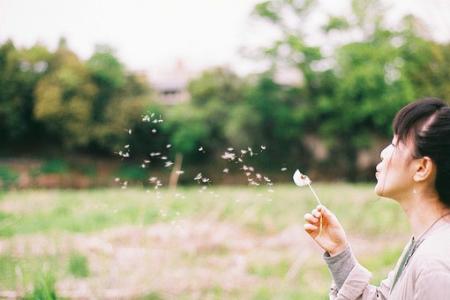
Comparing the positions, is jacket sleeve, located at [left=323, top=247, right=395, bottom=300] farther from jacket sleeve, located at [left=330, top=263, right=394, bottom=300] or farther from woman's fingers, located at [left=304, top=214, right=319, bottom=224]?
woman's fingers, located at [left=304, top=214, right=319, bottom=224]

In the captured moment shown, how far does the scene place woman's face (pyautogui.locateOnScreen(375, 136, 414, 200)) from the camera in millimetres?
1548

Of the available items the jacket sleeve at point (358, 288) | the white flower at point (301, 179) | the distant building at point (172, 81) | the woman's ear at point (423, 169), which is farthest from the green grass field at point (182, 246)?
the distant building at point (172, 81)

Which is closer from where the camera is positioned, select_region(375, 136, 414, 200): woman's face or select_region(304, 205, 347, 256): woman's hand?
select_region(375, 136, 414, 200): woman's face

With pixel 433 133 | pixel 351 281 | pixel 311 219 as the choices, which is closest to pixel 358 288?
pixel 351 281

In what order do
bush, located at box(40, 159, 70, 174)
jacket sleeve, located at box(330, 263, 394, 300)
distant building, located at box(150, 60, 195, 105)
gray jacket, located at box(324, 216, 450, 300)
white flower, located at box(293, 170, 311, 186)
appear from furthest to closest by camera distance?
1. distant building, located at box(150, 60, 195, 105)
2. bush, located at box(40, 159, 70, 174)
3. white flower, located at box(293, 170, 311, 186)
4. jacket sleeve, located at box(330, 263, 394, 300)
5. gray jacket, located at box(324, 216, 450, 300)

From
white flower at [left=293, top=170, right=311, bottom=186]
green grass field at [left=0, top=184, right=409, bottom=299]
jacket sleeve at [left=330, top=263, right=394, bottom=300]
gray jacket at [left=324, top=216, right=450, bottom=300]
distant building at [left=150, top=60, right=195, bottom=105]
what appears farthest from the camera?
distant building at [left=150, top=60, right=195, bottom=105]

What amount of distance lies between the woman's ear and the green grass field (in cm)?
77

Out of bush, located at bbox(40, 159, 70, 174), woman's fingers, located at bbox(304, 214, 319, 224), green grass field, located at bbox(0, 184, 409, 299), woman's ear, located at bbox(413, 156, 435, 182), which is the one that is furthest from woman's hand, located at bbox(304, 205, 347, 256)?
bush, located at bbox(40, 159, 70, 174)

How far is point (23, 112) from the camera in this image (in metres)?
30.2

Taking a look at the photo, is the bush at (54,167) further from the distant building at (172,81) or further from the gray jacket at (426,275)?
the gray jacket at (426,275)

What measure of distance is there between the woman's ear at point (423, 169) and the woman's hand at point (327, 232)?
0.30m

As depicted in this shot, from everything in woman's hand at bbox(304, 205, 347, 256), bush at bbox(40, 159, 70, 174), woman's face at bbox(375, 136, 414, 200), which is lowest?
bush at bbox(40, 159, 70, 174)

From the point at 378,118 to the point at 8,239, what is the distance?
2679 cm

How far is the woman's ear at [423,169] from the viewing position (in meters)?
1.49
